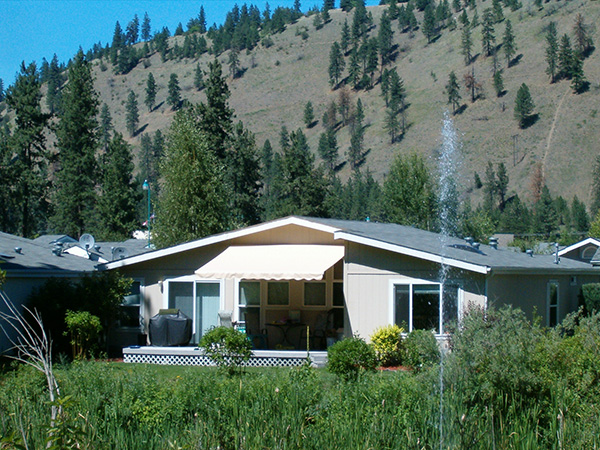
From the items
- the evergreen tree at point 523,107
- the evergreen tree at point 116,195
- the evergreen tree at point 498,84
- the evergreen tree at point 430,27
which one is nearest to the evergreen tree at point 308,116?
the evergreen tree at point 498,84

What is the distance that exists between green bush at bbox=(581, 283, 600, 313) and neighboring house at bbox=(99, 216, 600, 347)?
2.49 metres

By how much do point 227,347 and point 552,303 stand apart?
10.4 m

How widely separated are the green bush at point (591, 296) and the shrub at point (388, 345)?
9.18 metres

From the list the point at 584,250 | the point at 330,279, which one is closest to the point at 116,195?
the point at 584,250

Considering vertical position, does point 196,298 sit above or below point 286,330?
above

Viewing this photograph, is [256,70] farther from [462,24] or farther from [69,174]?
[69,174]

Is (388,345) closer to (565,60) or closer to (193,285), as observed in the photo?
(193,285)

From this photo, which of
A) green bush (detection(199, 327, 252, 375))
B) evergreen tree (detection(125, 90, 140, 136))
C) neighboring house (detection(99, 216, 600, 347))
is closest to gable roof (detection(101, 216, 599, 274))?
neighboring house (detection(99, 216, 600, 347))

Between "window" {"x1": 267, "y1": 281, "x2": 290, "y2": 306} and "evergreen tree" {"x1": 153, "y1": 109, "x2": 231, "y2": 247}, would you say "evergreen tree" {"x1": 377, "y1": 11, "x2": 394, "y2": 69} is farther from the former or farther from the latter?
"window" {"x1": 267, "y1": 281, "x2": 290, "y2": 306}

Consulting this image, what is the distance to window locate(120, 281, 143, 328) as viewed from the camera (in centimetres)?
1834

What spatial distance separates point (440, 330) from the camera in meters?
15.6

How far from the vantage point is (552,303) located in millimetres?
20125

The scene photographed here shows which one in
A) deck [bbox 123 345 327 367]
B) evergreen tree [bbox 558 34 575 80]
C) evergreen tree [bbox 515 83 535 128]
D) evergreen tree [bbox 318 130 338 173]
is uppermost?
evergreen tree [bbox 558 34 575 80]

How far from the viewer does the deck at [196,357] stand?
50.8ft
